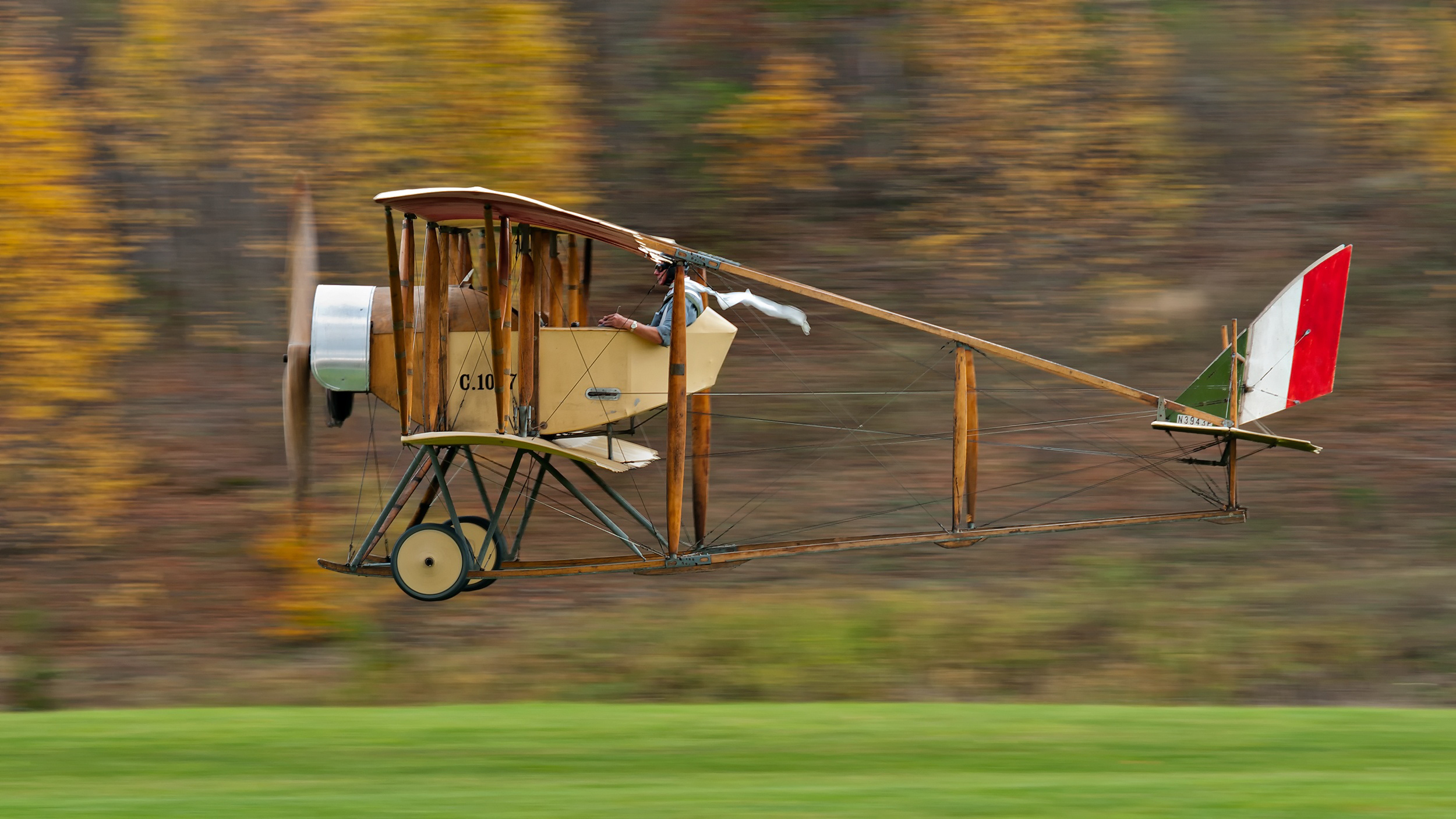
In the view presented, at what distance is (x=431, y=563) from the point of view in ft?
28.2

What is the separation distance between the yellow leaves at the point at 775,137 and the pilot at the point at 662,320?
8467mm

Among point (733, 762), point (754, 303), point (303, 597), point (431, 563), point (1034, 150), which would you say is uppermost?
point (1034, 150)

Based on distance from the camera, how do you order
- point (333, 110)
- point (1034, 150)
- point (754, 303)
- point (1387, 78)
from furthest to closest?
point (1387, 78)
point (1034, 150)
point (333, 110)
point (754, 303)

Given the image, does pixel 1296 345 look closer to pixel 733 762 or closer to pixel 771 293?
pixel 733 762

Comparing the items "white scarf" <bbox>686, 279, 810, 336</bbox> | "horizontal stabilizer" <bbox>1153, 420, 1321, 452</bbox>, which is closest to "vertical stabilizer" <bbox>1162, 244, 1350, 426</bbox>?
"horizontal stabilizer" <bbox>1153, 420, 1321, 452</bbox>

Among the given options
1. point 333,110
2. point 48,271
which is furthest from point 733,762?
point 48,271

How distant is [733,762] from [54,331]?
10.8 m

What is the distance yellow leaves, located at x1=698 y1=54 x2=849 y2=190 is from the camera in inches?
666

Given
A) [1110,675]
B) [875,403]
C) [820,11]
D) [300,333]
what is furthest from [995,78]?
[300,333]

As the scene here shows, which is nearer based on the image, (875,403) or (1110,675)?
(1110,675)

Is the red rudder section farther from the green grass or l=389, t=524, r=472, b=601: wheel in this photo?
l=389, t=524, r=472, b=601: wheel

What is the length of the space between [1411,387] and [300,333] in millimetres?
13036

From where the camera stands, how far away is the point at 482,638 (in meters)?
13.2

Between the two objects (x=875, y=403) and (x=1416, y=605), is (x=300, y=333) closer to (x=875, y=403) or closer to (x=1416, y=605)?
(x=875, y=403)
